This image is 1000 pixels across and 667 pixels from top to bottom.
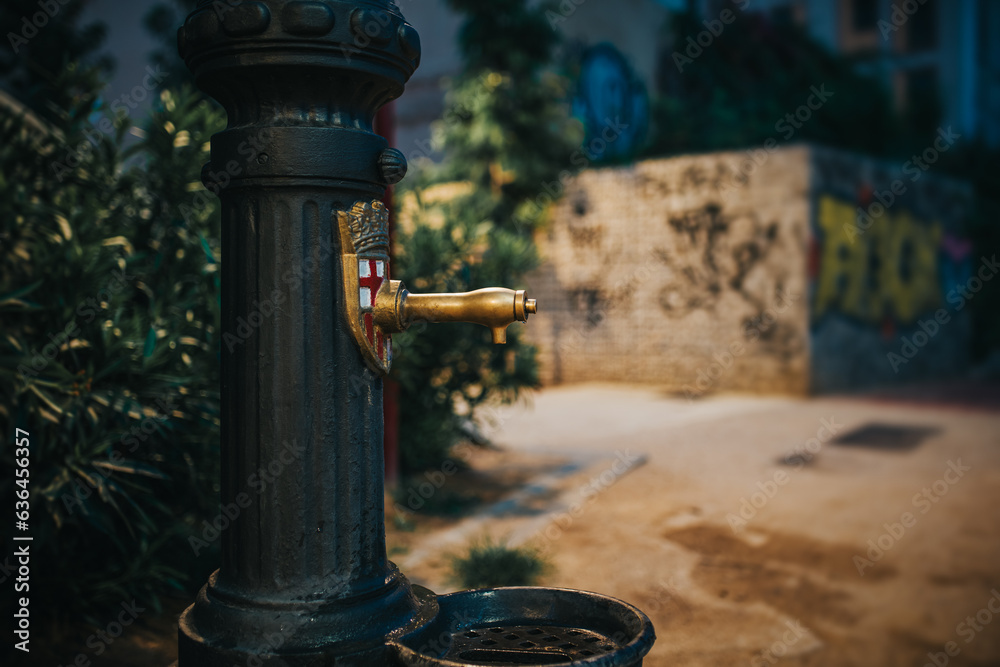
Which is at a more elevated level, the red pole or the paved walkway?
the red pole

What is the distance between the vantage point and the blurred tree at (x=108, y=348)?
264 centimetres

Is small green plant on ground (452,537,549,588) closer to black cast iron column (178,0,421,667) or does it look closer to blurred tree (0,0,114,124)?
black cast iron column (178,0,421,667)

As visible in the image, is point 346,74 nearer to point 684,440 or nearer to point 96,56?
point 684,440

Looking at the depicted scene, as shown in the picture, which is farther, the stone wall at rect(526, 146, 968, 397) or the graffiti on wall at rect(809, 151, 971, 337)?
the graffiti on wall at rect(809, 151, 971, 337)

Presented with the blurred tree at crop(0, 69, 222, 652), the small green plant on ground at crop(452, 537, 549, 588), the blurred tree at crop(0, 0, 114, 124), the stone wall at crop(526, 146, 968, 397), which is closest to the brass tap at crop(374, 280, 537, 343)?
the blurred tree at crop(0, 69, 222, 652)

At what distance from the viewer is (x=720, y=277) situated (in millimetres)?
11195

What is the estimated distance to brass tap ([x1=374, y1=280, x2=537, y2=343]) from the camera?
1.48 meters

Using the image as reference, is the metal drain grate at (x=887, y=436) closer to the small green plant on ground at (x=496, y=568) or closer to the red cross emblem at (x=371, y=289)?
the small green plant on ground at (x=496, y=568)

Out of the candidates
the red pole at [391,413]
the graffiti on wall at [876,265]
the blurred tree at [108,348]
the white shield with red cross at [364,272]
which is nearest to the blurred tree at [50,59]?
the blurred tree at [108,348]

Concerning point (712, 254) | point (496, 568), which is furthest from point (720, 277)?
point (496, 568)

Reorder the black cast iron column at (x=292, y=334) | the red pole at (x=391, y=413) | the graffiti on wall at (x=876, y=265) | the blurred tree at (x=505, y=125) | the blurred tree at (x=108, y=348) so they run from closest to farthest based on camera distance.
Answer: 1. the black cast iron column at (x=292, y=334)
2. the blurred tree at (x=108, y=348)
3. the red pole at (x=391, y=413)
4. the blurred tree at (x=505, y=125)
5. the graffiti on wall at (x=876, y=265)

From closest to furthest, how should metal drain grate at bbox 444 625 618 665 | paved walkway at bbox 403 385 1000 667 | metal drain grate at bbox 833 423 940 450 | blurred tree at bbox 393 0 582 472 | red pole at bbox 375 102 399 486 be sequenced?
metal drain grate at bbox 444 625 618 665 → paved walkway at bbox 403 385 1000 667 → red pole at bbox 375 102 399 486 → metal drain grate at bbox 833 423 940 450 → blurred tree at bbox 393 0 582 472

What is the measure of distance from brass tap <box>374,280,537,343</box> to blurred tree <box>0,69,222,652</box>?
56.3 inches

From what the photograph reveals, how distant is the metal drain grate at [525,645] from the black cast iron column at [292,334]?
162mm
